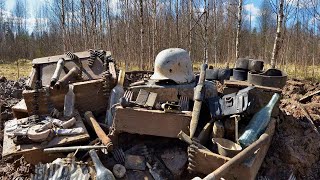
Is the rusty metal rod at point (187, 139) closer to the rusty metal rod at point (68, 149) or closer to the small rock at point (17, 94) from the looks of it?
the rusty metal rod at point (68, 149)

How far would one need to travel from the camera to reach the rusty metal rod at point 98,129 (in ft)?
13.1

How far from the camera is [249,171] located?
347 cm

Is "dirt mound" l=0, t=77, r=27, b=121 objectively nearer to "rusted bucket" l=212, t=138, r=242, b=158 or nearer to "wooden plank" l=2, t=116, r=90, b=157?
"wooden plank" l=2, t=116, r=90, b=157

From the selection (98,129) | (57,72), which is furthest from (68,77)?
(98,129)

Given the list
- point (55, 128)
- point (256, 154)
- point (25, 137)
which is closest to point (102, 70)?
point (55, 128)

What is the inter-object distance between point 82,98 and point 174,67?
1.60 meters

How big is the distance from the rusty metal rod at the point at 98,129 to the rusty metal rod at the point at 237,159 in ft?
4.48

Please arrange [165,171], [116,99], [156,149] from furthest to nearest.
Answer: [116,99], [156,149], [165,171]

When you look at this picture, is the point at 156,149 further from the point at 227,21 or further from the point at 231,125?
the point at 227,21

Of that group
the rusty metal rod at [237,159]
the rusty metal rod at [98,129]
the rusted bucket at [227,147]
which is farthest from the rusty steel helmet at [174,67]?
the rusty metal rod at [237,159]

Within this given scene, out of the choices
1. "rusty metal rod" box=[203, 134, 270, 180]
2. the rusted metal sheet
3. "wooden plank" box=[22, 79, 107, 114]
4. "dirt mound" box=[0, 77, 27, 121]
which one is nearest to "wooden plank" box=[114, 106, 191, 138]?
the rusted metal sheet

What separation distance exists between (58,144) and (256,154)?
250 centimetres

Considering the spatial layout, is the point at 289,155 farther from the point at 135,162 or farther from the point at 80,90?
the point at 80,90

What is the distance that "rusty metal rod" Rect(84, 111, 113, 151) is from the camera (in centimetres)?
398
